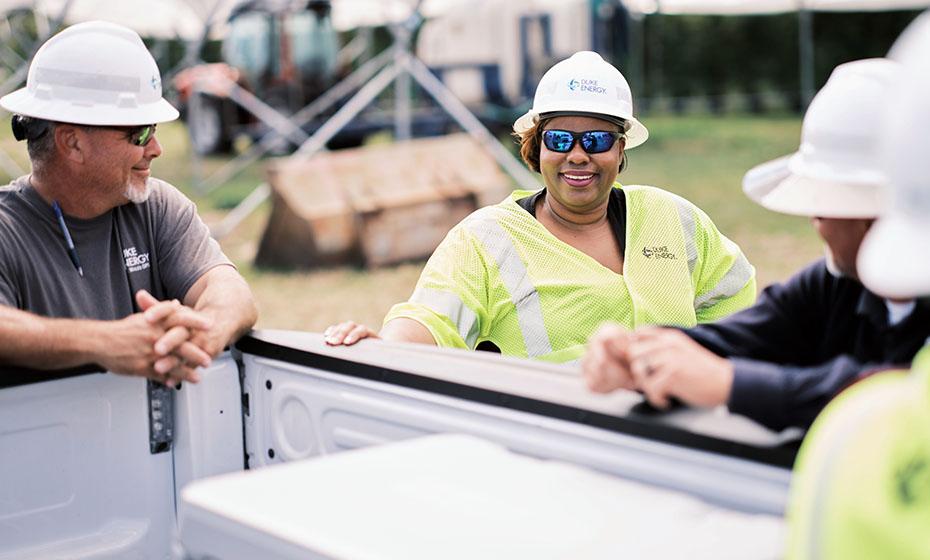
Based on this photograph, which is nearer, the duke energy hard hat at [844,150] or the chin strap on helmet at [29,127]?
the duke energy hard hat at [844,150]

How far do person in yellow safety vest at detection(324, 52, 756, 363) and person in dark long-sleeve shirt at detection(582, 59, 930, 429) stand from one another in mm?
904

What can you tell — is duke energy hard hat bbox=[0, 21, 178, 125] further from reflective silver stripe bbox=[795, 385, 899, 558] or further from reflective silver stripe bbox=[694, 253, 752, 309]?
reflective silver stripe bbox=[795, 385, 899, 558]

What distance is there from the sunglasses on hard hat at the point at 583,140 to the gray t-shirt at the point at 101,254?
39.0 inches

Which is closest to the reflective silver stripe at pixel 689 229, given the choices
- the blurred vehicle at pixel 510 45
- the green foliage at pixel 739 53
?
the blurred vehicle at pixel 510 45

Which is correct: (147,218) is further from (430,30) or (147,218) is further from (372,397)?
(430,30)

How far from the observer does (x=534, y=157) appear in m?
3.49

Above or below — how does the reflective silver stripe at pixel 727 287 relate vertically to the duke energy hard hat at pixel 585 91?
below

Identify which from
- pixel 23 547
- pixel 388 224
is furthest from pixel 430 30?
pixel 23 547

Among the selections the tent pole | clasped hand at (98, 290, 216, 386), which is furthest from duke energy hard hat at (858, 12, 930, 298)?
the tent pole

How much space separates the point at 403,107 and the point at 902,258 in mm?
9460

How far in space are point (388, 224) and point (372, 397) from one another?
21.5ft

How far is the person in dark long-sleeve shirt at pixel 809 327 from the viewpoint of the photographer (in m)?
1.73

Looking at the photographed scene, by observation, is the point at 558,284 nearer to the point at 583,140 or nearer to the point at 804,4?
the point at 583,140

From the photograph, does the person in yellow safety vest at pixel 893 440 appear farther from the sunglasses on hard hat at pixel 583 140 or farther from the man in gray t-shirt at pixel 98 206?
the sunglasses on hard hat at pixel 583 140
